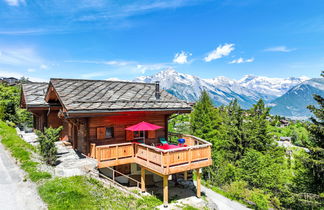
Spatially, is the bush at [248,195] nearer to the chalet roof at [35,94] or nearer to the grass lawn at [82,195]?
the grass lawn at [82,195]

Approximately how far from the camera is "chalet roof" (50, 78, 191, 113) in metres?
11.7

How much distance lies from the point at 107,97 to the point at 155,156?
521 centimetres

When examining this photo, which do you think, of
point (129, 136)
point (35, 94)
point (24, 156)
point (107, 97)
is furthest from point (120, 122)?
point (35, 94)

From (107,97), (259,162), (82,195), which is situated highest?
(107,97)

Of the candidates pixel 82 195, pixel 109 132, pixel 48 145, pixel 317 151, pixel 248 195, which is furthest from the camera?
pixel 248 195

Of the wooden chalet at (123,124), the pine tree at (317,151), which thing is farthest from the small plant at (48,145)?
the pine tree at (317,151)

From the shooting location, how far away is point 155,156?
1098 cm

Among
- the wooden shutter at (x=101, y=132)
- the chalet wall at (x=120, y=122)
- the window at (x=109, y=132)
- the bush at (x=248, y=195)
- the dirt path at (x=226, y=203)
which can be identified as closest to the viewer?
the chalet wall at (x=120, y=122)

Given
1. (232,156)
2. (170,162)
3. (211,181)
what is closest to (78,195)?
(170,162)

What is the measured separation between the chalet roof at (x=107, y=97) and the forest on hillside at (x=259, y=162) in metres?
11.3

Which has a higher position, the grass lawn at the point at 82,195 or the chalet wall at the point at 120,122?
the chalet wall at the point at 120,122

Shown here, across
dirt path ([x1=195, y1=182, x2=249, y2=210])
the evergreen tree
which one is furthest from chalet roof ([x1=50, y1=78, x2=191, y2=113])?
the evergreen tree

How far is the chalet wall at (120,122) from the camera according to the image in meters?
12.3

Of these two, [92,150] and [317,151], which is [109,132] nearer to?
[92,150]
